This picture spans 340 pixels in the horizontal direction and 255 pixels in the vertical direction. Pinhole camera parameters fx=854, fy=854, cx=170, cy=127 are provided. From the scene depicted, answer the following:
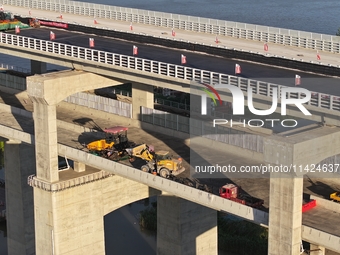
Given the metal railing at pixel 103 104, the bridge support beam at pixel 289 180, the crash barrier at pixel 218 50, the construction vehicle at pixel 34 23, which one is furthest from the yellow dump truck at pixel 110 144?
the construction vehicle at pixel 34 23

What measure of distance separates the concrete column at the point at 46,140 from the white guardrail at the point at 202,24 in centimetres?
1862

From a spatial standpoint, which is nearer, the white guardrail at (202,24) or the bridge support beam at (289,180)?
the bridge support beam at (289,180)

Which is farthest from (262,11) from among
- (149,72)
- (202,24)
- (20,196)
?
(149,72)

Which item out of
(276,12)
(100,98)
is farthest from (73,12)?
(276,12)

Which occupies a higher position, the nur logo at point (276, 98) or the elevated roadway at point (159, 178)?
the nur logo at point (276, 98)

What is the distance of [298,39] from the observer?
66875mm

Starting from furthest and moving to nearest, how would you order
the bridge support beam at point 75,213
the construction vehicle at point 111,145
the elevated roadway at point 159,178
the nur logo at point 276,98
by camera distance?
the bridge support beam at point 75,213, the construction vehicle at point 111,145, the nur logo at point 276,98, the elevated roadway at point 159,178

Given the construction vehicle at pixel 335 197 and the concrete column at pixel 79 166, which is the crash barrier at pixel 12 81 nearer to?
the concrete column at pixel 79 166

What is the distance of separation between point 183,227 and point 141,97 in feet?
35.2

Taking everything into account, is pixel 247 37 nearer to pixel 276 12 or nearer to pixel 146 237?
pixel 146 237

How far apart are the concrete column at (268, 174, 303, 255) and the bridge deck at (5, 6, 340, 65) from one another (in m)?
16.3

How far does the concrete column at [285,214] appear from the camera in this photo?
149 feet

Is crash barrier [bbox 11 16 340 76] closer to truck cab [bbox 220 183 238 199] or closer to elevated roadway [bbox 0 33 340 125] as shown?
elevated roadway [bbox 0 33 340 125]

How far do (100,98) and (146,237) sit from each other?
18453 mm
